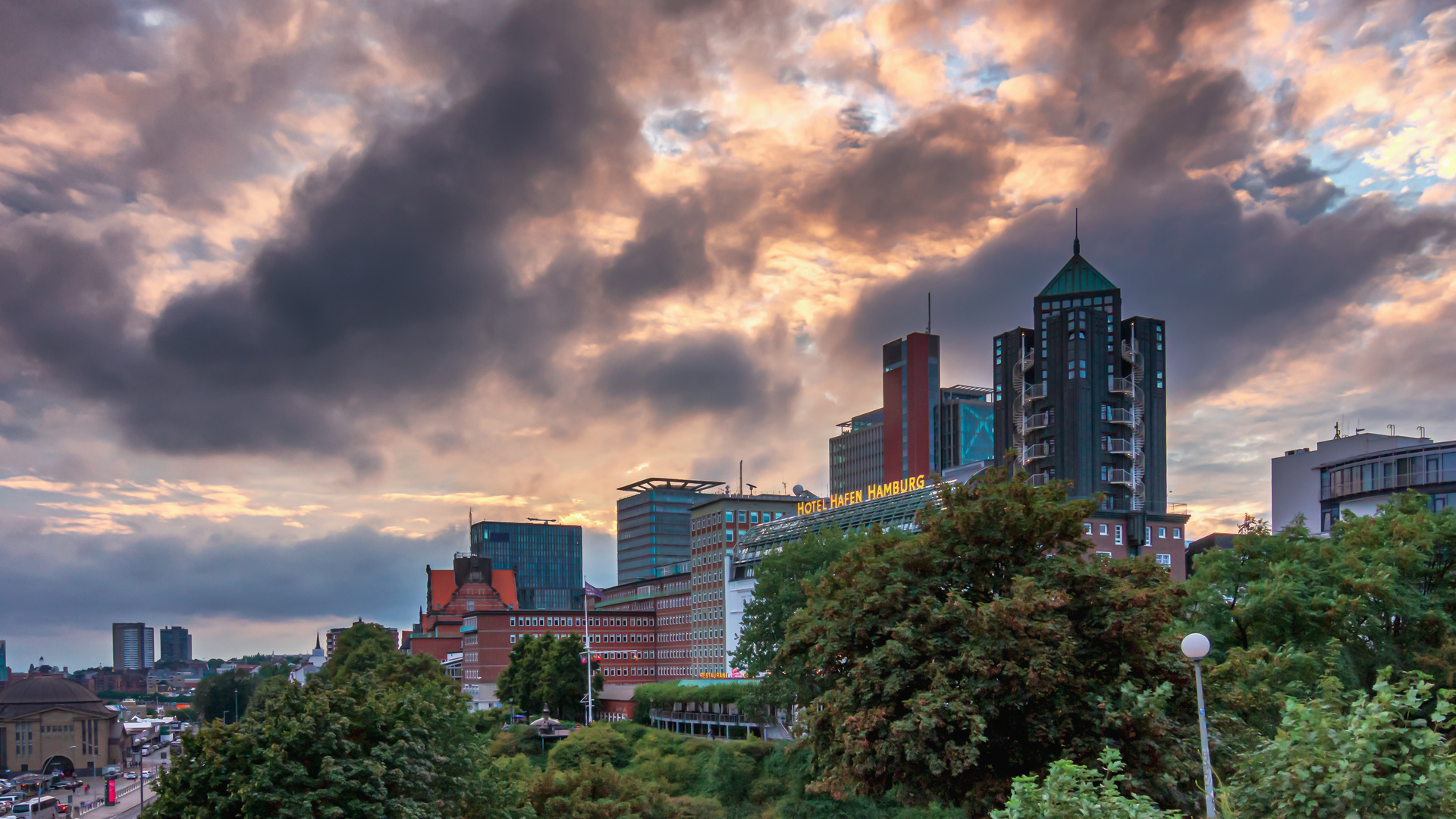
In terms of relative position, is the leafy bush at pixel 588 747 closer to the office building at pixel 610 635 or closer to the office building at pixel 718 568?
the office building at pixel 718 568

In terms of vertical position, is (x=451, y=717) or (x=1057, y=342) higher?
(x=1057, y=342)

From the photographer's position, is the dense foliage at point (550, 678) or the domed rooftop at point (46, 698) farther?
the domed rooftop at point (46, 698)

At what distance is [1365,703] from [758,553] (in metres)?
131

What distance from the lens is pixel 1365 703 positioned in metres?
13.5

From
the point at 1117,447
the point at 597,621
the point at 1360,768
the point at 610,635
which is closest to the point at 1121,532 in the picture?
the point at 1117,447

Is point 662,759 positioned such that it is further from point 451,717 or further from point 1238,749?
point 1238,749

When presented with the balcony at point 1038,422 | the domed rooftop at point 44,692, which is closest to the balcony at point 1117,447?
the balcony at point 1038,422

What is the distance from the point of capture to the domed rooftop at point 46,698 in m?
161

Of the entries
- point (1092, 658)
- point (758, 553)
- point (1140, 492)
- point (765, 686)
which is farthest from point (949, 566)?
point (758, 553)

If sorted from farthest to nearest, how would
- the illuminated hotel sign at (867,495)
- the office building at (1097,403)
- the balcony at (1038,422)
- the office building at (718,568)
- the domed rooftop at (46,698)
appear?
the domed rooftop at (46,698), the office building at (718,568), the illuminated hotel sign at (867,495), the balcony at (1038,422), the office building at (1097,403)

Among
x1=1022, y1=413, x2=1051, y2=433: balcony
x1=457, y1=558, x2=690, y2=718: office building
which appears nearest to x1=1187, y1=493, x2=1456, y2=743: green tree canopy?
x1=1022, y1=413, x2=1051, y2=433: balcony

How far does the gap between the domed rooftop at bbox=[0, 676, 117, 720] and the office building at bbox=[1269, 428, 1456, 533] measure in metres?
185

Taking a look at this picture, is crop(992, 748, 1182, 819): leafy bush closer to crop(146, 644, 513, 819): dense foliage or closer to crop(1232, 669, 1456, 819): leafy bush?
crop(1232, 669, 1456, 819): leafy bush

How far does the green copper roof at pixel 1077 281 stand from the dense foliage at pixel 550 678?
254 ft
